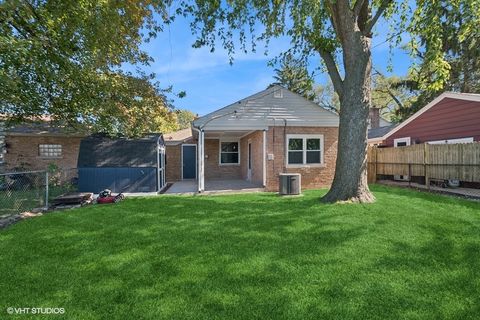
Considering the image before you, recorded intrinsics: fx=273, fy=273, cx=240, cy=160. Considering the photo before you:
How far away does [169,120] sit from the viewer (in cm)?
1358

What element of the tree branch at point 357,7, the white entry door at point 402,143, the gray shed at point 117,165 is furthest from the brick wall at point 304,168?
the tree branch at point 357,7

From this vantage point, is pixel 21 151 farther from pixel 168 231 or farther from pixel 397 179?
pixel 397 179

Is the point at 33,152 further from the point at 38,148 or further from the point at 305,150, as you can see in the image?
the point at 305,150

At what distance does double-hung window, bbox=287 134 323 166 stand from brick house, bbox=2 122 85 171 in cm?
1169

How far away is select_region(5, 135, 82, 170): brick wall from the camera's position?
15.8 meters

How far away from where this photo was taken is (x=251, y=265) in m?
3.90

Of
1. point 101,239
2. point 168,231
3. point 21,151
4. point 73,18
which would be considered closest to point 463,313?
point 168,231

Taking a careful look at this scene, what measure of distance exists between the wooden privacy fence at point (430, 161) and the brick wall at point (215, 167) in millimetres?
8218

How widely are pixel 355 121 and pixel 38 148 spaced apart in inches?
681

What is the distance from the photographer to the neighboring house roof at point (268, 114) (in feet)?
39.7

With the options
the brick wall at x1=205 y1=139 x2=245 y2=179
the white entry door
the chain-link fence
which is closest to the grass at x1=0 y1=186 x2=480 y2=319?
the chain-link fence

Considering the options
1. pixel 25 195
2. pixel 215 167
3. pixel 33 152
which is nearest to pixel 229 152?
pixel 215 167

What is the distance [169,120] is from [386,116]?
123 ft

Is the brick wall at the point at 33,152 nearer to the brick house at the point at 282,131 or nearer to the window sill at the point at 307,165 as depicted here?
the brick house at the point at 282,131
